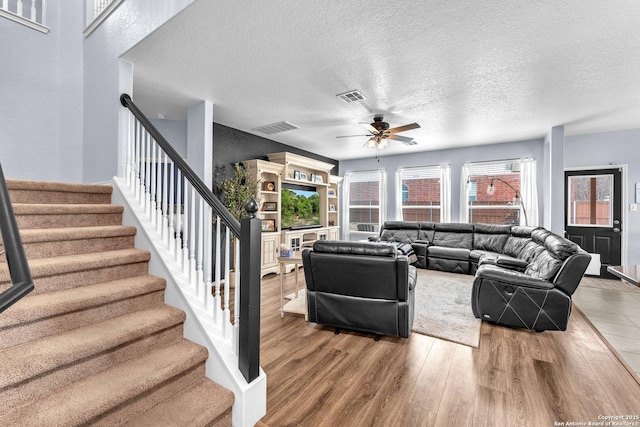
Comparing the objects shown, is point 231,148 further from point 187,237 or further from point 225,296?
point 225,296

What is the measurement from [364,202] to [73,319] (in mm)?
7070

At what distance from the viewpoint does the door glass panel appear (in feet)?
16.8

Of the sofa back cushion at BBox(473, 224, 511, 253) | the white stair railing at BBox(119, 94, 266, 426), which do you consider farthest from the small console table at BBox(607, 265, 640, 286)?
the sofa back cushion at BBox(473, 224, 511, 253)

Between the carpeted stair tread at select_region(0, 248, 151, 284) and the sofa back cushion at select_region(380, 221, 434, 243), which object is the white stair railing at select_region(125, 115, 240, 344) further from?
the sofa back cushion at select_region(380, 221, 434, 243)

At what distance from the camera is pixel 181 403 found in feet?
4.79

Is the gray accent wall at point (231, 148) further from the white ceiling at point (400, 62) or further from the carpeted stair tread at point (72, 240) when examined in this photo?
the carpeted stair tread at point (72, 240)

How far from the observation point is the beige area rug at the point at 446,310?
284cm

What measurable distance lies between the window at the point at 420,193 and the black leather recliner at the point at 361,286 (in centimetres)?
454

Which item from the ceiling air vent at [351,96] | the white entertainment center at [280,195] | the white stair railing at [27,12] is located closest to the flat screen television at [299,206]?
the white entertainment center at [280,195]

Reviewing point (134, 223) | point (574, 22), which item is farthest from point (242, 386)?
point (574, 22)

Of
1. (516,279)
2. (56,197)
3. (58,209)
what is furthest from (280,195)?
(516,279)

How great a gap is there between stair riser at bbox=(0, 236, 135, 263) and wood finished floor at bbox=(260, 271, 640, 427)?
152 centimetres

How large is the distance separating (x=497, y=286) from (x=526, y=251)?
2.00m

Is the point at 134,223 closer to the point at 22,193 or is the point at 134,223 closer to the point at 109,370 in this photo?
the point at 22,193
